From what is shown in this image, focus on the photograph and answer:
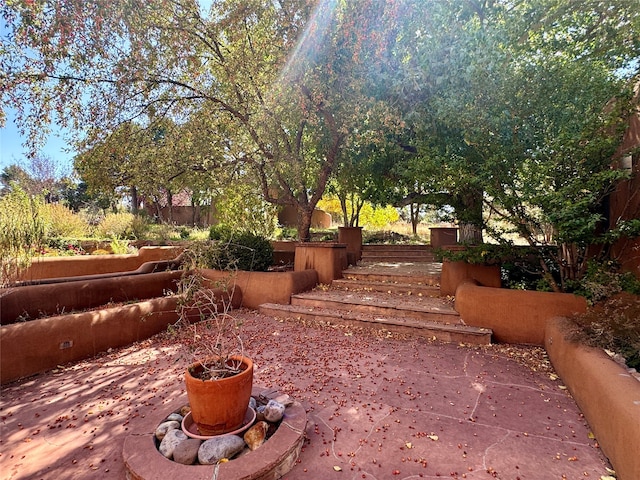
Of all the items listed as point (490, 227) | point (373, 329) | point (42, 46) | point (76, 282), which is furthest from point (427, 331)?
point (42, 46)

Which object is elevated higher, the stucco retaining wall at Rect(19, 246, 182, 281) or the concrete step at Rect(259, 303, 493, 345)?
the stucco retaining wall at Rect(19, 246, 182, 281)

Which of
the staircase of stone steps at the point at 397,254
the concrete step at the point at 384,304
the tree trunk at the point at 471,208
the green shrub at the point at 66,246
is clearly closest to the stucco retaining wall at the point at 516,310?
the concrete step at the point at 384,304

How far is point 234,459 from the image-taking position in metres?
1.96

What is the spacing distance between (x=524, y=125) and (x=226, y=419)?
487 cm

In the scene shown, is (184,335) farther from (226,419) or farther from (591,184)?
(591,184)

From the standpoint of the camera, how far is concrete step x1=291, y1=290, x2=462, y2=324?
478cm

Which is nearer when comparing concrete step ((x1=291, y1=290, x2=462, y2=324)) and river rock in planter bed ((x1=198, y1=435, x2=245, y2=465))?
river rock in planter bed ((x1=198, y1=435, x2=245, y2=465))

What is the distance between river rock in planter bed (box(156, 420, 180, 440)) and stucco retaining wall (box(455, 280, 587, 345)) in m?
3.69

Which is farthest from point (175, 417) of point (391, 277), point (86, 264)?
point (86, 264)

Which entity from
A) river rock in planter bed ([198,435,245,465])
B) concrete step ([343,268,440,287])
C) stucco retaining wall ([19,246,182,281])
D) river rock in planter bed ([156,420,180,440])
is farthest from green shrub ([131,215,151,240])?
river rock in planter bed ([198,435,245,465])

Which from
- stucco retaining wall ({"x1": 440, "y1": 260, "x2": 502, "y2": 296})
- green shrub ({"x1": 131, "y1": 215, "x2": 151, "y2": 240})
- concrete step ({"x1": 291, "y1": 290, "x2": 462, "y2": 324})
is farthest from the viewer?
green shrub ({"x1": 131, "y1": 215, "x2": 151, "y2": 240})

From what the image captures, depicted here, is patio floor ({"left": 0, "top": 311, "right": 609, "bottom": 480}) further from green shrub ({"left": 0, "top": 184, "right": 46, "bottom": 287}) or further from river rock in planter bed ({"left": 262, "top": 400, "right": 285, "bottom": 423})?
green shrub ({"left": 0, "top": 184, "right": 46, "bottom": 287})

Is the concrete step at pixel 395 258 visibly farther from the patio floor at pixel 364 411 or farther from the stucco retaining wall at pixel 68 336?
the stucco retaining wall at pixel 68 336

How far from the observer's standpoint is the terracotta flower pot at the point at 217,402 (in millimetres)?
2107
